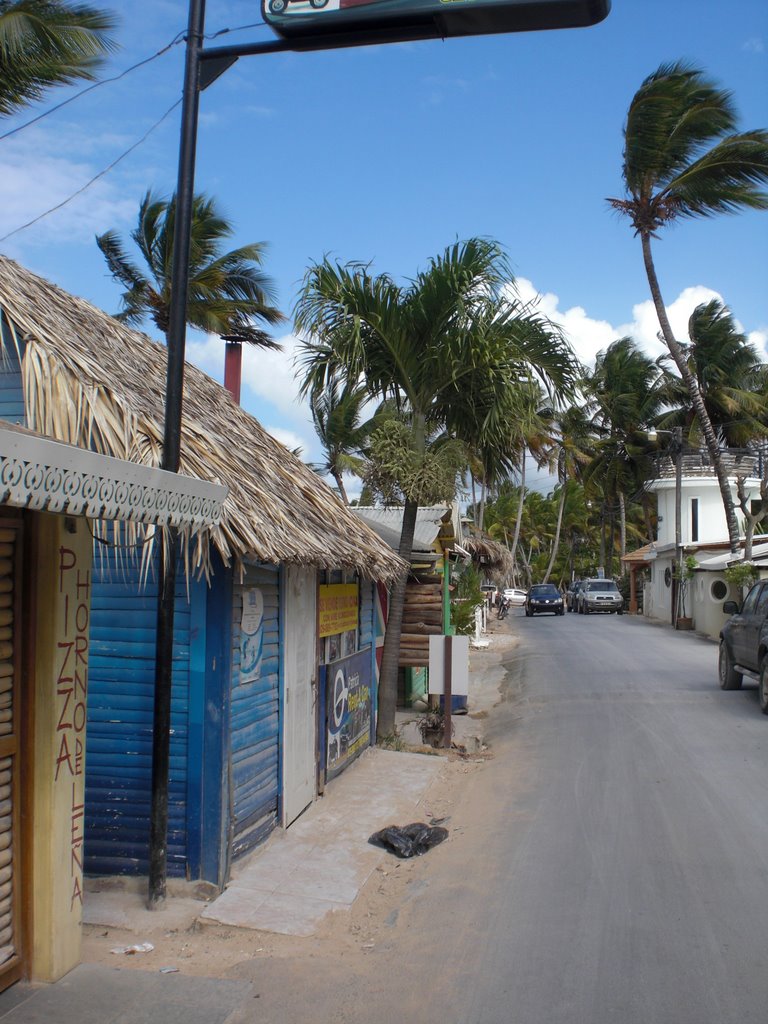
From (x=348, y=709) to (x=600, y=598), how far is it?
1451 inches

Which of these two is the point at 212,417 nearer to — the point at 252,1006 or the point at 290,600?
the point at 290,600

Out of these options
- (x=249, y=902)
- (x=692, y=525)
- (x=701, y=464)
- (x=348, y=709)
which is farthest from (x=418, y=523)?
(x=692, y=525)

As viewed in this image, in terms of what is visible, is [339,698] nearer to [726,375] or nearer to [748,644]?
[748,644]

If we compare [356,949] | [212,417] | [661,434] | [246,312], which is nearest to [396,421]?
[212,417]

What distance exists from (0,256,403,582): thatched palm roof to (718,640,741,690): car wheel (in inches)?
294

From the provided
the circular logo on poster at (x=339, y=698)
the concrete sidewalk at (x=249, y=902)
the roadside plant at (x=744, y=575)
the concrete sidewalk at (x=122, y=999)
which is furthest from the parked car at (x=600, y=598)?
the concrete sidewalk at (x=122, y=999)

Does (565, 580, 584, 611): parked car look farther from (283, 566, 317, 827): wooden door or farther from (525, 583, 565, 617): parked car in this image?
(283, 566, 317, 827): wooden door

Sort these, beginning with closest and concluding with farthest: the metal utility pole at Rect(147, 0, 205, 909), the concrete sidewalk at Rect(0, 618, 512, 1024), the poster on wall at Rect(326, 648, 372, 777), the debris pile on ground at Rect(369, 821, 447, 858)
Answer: the concrete sidewalk at Rect(0, 618, 512, 1024)
the metal utility pole at Rect(147, 0, 205, 909)
the debris pile on ground at Rect(369, 821, 447, 858)
the poster on wall at Rect(326, 648, 372, 777)

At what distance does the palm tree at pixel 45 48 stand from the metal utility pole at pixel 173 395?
7021mm

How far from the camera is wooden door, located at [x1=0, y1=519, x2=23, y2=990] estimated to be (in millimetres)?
4398

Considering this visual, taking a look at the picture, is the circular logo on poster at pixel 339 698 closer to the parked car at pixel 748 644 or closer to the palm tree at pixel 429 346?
the palm tree at pixel 429 346

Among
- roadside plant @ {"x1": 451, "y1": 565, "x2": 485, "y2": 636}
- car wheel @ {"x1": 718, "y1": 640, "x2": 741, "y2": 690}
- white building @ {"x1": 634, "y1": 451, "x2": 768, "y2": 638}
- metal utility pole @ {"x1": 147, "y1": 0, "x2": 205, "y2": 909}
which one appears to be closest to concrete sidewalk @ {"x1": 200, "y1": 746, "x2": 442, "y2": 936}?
metal utility pole @ {"x1": 147, "y1": 0, "x2": 205, "y2": 909}

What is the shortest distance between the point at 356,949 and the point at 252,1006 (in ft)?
3.24

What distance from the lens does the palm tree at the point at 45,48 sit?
11297mm
